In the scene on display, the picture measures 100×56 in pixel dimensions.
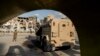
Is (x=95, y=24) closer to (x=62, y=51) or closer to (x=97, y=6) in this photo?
(x=97, y=6)

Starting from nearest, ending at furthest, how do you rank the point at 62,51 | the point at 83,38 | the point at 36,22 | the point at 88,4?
1. the point at 88,4
2. the point at 83,38
3. the point at 62,51
4. the point at 36,22

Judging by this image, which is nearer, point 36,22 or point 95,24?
point 95,24

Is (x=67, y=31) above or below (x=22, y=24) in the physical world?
below

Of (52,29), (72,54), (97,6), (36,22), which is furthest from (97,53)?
(36,22)

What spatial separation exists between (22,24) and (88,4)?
28.4 meters

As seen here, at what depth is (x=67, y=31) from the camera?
14.0m

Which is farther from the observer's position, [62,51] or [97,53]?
[62,51]

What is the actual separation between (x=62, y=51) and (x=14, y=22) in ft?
59.1

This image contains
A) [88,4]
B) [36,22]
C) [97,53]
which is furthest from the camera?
[36,22]

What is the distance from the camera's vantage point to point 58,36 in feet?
45.3

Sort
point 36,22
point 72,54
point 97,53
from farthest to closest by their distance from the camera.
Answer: point 36,22 < point 72,54 < point 97,53

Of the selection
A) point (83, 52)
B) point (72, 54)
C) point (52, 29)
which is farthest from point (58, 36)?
point (83, 52)

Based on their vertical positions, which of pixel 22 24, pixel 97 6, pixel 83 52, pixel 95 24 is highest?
pixel 22 24

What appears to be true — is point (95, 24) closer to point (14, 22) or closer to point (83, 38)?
point (83, 38)
